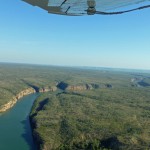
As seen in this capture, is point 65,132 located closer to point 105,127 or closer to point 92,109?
point 105,127

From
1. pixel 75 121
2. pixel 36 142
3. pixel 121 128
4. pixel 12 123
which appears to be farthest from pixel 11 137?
pixel 121 128

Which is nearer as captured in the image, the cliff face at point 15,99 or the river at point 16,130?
the river at point 16,130

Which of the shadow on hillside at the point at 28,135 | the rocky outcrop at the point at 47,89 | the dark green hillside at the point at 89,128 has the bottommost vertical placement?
the shadow on hillside at the point at 28,135

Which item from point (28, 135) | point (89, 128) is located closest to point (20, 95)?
point (28, 135)

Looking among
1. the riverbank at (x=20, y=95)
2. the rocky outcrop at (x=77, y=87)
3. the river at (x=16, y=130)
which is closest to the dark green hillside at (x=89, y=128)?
the river at (x=16, y=130)

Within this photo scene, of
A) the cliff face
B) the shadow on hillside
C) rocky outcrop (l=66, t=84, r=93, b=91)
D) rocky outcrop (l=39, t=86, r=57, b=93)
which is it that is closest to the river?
the shadow on hillside

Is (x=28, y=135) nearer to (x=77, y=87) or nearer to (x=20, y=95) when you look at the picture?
(x=20, y=95)

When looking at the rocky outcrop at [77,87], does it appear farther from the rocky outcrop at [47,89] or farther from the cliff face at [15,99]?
the cliff face at [15,99]

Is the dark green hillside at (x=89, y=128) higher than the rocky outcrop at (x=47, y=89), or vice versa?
the dark green hillside at (x=89, y=128)

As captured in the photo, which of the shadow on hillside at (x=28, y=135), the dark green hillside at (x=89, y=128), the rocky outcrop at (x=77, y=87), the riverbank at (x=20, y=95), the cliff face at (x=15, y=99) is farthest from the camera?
the rocky outcrop at (x=77, y=87)
